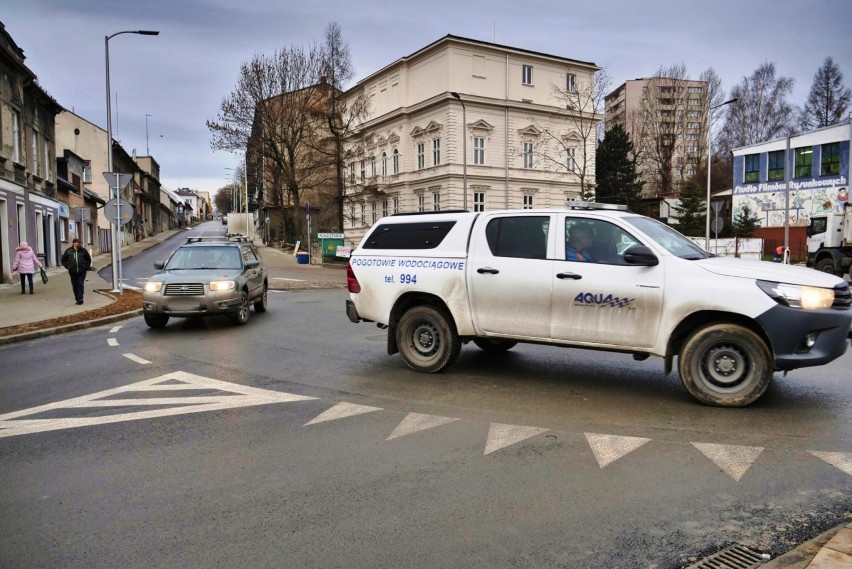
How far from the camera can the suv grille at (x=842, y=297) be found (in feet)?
19.1

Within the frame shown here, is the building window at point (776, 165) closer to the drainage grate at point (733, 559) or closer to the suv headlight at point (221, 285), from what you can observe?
the suv headlight at point (221, 285)

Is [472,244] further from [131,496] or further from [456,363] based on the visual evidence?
[131,496]

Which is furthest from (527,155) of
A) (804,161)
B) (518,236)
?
(518,236)

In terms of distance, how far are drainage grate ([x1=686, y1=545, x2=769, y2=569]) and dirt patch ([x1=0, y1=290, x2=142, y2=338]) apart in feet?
41.1

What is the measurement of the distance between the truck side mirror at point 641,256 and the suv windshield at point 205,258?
933 cm

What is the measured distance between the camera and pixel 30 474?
454 centimetres

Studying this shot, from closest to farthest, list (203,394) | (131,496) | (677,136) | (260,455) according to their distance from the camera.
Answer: (131,496) < (260,455) < (203,394) < (677,136)

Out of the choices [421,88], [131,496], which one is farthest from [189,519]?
[421,88]

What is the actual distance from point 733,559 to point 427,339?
4.98m

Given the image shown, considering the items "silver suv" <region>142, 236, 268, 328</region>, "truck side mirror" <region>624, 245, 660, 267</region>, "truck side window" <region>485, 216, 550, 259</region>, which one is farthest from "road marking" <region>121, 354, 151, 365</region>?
"truck side mirror" <region>624, 245, 660, 267</region>

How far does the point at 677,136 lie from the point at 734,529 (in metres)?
69.1

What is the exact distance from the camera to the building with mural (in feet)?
130

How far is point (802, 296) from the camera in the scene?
577 cm

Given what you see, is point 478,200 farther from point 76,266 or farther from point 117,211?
point 76,266
